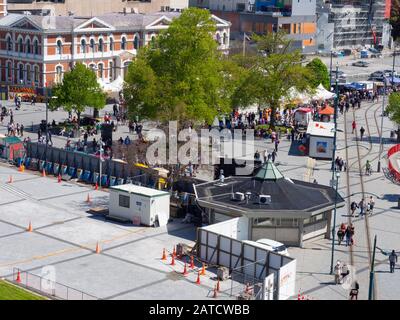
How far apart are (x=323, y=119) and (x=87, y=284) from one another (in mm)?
45949

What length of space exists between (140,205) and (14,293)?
12400mm

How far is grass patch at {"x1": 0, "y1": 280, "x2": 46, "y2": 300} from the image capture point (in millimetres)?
34406

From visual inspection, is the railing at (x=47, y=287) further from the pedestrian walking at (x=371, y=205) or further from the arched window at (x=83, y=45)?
the arched window at (x=83, y=45)

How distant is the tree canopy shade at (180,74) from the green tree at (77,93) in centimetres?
820

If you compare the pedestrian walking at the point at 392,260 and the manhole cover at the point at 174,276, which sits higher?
the pedestrian walking at the point at 392,260

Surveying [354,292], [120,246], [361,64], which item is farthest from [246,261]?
[361,64]

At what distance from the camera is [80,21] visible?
293ft

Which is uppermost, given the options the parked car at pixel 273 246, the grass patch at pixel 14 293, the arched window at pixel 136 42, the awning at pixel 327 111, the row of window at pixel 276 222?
the arched window at pixel 136 42

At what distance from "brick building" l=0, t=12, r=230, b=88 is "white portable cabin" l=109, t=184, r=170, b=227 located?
4147 cm

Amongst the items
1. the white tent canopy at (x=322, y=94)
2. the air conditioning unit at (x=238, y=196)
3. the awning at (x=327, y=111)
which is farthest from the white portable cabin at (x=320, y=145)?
the air conditioning unit at (x=238, y=196)

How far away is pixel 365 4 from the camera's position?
154250mm

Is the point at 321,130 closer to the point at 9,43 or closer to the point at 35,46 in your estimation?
the point at 35,46

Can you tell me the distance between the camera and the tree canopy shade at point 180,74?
6075cm
